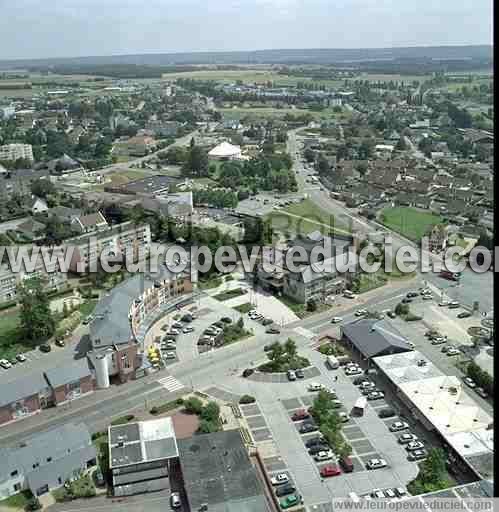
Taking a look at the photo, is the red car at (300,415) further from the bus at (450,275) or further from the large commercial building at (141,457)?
the bus at (450,275)

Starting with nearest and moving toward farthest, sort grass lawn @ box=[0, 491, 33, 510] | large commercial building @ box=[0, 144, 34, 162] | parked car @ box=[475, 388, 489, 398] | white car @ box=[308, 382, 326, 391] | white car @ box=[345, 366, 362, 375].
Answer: grass lawn @ box=[0, 491, 33, 510]
parked car @ box=[475, 388, 489, 398]
white car @ box=[308, 382, 326, 391]
white car @ box=[345, 366, 362, 375]
large commercial building @ box=[0, 144, 34, 162]

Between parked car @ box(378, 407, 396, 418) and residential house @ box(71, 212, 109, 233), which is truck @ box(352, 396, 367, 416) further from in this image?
residential house @ box(71, 212, 109, 233)

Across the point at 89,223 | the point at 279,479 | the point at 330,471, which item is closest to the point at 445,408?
the point at 330,471

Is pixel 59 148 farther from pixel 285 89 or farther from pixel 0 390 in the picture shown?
pixel 285 89

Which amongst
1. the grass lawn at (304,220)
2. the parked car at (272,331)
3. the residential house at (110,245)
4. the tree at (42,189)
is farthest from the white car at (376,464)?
the tree at (42,189)

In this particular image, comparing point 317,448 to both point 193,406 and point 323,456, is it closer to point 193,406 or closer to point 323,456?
point 323,456

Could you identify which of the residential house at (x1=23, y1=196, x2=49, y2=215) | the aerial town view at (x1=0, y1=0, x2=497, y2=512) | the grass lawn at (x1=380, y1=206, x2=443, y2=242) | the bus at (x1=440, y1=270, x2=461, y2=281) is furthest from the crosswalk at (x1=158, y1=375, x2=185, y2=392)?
the residential house at (x1=23, y1=196, x2=49, y2=215)
